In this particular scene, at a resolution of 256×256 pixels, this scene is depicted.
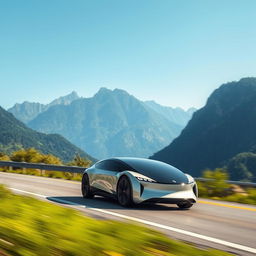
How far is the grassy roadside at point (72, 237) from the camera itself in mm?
3422

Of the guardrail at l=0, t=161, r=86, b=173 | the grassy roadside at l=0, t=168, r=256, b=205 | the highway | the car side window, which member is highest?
the car side window

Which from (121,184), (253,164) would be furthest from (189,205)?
(253,164)

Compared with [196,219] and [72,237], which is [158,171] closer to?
[196,219]

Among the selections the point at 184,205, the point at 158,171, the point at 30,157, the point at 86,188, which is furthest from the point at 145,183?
the point at 30,157

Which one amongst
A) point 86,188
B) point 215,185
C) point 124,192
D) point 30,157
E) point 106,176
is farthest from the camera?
point 30,157

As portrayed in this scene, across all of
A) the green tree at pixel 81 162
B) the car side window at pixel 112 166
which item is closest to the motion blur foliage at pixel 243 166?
the green tree at pixel 81 162

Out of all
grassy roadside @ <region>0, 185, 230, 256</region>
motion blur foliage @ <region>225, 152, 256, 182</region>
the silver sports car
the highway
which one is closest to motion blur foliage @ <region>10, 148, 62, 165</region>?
the highway

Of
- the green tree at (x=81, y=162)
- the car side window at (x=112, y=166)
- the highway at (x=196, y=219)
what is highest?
the green tree at (x=81, y=162)

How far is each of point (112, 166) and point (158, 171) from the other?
1372mm

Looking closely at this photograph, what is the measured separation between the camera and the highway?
21.5 feet

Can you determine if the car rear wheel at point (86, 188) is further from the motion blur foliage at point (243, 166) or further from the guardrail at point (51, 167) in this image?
the motion blur foliage at point (243, 166)

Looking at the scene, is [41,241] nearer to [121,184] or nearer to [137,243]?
[137,243]

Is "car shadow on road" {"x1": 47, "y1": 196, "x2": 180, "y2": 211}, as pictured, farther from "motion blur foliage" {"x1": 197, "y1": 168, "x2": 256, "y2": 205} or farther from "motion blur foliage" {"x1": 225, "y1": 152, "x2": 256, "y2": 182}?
"motion blur foliage" {"x1": 225, "y1": 152, "x2": 256, "y2": 182}

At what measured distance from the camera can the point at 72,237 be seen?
371 centimetres
